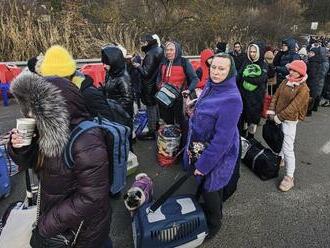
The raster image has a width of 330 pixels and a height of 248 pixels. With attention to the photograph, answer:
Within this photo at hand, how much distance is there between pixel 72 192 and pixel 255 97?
3.98 meters

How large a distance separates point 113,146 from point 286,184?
304 cm

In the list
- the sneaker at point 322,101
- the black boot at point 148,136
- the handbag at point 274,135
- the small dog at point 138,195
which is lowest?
the sneaker at point 322,101

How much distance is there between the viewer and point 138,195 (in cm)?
323

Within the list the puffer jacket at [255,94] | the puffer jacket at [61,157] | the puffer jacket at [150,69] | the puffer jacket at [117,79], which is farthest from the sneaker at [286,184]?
the puffer jacket at [61,157]

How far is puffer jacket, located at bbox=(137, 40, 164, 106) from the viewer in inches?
201

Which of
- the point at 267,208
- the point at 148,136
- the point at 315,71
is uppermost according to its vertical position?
the point at 315,71

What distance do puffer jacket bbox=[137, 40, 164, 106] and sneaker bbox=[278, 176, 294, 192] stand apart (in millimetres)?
2362

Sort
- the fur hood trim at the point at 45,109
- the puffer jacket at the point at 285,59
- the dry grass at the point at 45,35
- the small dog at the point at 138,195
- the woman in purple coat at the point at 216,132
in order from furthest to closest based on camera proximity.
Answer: the dry grass at the point at 45,35, the puffer jacket at the point at 285,59, the small dog at the point at 138,195, the woman in purple coat at the point at 216,132, the fur hood trim at the point at 45,109

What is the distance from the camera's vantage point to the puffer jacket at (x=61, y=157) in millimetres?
1621

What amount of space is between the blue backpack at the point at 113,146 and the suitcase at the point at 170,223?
69cm

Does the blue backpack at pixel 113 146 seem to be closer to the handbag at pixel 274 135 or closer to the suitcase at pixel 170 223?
the suitcase at pixel 170 223

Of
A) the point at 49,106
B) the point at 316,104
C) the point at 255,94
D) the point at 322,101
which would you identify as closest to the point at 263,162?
the point at 255,94

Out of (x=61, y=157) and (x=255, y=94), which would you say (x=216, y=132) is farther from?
(x=255, y=94)

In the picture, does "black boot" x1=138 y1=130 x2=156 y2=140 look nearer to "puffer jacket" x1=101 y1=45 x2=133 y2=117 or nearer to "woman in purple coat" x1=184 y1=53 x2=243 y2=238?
"puffer jacket" x1=101 y1=45 x2=133 y2=117
